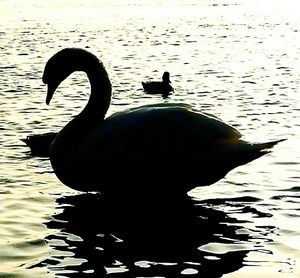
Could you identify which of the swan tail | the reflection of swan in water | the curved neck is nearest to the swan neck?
the curved neck

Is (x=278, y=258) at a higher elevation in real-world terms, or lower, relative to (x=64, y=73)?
lower

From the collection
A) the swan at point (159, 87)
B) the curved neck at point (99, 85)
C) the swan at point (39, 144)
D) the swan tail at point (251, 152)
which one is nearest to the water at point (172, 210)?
the swan at point (39, 144)

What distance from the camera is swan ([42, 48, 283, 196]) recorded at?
387 inches

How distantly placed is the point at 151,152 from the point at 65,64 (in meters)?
1.95

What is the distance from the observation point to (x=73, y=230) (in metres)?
9.23

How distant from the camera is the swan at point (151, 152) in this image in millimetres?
9828

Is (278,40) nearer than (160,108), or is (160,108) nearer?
(160,108)

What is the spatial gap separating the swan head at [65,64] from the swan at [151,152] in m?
0.91

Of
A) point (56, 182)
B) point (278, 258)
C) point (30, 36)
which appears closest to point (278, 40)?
point (30, 36)

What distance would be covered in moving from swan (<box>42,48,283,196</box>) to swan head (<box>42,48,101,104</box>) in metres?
0.91

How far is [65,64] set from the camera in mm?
10961

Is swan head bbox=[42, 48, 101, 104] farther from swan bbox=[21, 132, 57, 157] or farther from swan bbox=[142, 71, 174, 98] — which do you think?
swan bbox=[142, 71, 174, 98]

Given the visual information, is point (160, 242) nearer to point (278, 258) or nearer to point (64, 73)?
point (278, 258)

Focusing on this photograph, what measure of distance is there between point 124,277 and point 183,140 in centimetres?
274
